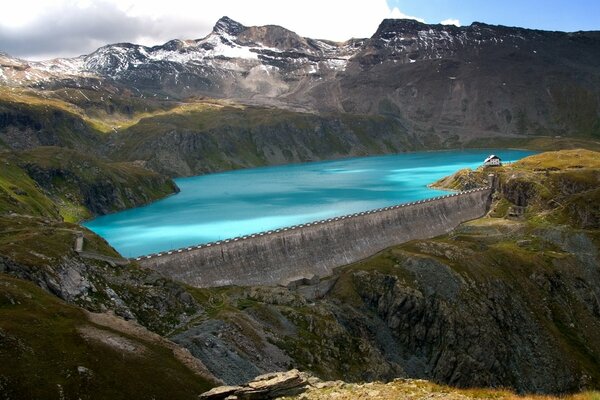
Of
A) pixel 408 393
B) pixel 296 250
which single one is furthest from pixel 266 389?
pixel 296 250

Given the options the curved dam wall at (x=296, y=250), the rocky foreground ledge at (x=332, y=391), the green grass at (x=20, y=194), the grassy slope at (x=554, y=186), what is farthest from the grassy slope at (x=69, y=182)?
the rocky foreground ledge at (x=332, y=391)

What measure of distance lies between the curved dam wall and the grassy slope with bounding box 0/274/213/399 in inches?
1456

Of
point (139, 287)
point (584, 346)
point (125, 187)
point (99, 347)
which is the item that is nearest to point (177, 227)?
point (125, 187)

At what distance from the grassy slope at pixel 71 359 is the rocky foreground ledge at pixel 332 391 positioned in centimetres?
540

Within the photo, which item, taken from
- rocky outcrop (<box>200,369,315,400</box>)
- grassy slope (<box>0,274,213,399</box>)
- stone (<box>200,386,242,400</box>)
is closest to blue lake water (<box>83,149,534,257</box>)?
grassy slope (<box>0,274,213,399</box>)

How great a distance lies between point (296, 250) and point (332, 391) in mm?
63861

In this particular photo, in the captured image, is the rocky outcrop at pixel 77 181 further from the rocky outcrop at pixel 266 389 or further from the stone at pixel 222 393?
the rocky outcrop at pixel 266 389

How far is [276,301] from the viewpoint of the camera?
75562mm

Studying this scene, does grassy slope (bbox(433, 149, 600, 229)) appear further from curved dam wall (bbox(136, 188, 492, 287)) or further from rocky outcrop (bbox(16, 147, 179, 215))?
rocky outcrop (bbox(16, 147, 179, 215))

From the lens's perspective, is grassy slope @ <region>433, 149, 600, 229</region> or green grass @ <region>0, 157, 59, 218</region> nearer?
green grass @ <region>0, 157, 59, 218</region>

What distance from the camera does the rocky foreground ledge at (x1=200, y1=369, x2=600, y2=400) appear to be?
31188 mm

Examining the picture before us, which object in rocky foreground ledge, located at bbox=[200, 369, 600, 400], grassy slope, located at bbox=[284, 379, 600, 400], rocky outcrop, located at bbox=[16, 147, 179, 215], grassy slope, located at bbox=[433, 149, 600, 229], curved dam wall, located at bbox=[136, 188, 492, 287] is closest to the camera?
grassy slope, located at bbox=[284, 379, 600, 400]

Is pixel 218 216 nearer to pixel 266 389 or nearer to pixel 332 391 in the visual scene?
pixel 266 389

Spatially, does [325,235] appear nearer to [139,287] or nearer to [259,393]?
[139,287]
